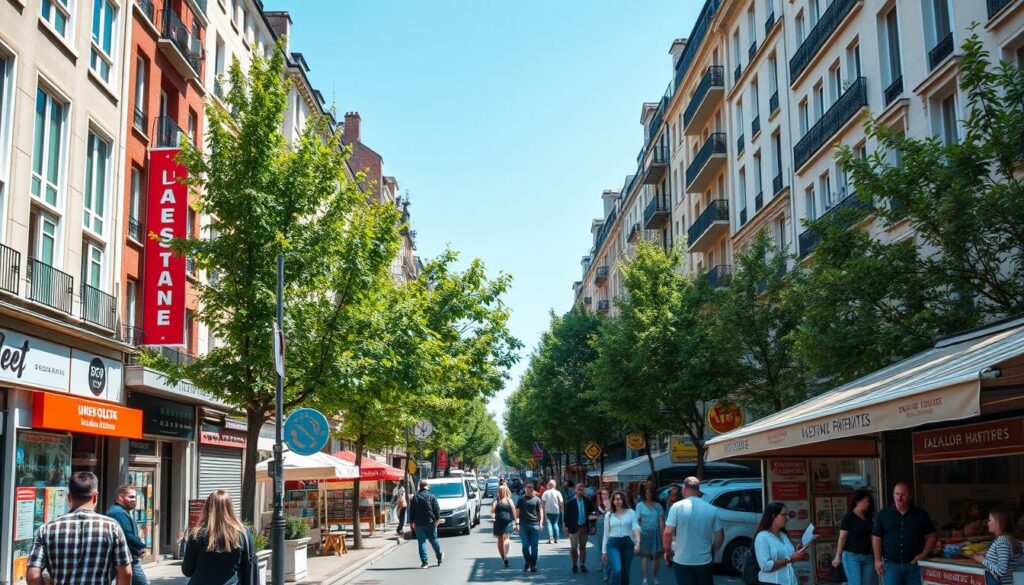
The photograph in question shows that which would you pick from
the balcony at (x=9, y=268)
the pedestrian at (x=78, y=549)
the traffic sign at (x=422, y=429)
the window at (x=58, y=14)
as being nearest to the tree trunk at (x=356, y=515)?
the traffic sign at (x=422, y=429)

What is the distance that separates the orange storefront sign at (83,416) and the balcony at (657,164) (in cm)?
3846

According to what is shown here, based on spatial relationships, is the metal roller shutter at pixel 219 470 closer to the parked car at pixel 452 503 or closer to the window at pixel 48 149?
the parked car at pixel 452 503

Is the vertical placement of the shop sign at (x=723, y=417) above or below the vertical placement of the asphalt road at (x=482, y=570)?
above

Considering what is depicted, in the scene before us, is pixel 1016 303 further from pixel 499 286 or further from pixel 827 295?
pixel 499 286

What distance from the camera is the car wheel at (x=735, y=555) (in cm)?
1772

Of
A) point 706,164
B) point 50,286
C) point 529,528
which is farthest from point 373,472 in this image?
point 706,164

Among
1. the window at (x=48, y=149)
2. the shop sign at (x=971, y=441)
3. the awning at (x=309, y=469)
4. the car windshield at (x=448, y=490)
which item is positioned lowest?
the car windshield at (x=448, y=490)

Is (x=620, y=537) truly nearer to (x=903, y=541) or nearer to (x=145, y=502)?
(x=903, y=541)

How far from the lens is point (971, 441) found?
1121 cm

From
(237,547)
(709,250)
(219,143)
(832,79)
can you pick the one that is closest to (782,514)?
(237,547)

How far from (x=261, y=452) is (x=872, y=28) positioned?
22.8 m

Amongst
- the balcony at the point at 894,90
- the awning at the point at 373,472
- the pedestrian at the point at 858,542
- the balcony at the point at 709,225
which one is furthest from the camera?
the balcony at the point at 709,225

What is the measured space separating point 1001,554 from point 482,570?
40.3 feet

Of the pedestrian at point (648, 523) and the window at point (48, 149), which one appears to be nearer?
the pedestrian at point (648, 523)
